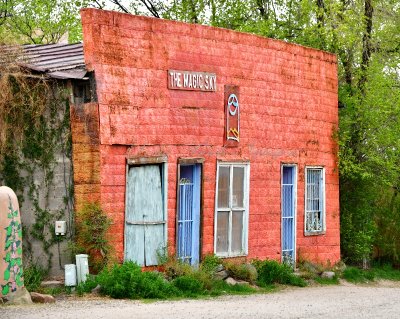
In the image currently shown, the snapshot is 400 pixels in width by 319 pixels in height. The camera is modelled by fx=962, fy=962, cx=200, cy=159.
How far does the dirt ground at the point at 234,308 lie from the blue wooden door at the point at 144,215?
164 centimetres

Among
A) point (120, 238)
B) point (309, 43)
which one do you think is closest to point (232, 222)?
point (120, 238)

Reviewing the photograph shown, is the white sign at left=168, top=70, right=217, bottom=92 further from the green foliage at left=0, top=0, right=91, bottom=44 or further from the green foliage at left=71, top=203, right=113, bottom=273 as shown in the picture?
the green foliage at left=0, top=0, right=91, bottom=44

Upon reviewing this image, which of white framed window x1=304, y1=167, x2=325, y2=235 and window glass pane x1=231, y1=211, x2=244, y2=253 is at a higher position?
white framed window x1=304, y1=167, x2=325, y2=235

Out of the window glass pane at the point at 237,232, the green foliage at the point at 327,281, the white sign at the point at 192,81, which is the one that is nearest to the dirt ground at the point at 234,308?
the window glass pane at the point at 237,232

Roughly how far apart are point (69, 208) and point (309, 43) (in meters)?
10.3

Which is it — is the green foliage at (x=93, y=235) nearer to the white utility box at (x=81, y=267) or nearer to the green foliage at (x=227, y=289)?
the white utility box at (x=81, y=267)

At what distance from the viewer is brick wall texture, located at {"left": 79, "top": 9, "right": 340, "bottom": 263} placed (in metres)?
16.0

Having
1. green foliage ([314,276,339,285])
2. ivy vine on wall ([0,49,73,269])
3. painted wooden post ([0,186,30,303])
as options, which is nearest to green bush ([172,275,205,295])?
ivy vine on wall ([0,49,73,269])

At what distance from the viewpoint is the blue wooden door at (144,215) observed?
16406 millimetres

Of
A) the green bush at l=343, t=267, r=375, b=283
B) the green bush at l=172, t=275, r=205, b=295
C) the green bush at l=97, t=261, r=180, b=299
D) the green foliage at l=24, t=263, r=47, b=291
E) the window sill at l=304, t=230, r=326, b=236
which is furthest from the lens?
the green bush at l=343, t=267, r=375, b=283

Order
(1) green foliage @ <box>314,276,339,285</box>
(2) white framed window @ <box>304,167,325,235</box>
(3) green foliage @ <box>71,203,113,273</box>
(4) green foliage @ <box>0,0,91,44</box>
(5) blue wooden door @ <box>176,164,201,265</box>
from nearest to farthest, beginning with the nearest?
(3) green foliage @ <box>71,203,113,273</box> → (5) blue wooden door @ <box>176,164,201,265</box> → (1) green foliage @ <box>314,276,339,285</box> → (2) white framed window @ <box>304,167,325,235</box> → (4) green foliage @ <box>0,0,91,44</box>

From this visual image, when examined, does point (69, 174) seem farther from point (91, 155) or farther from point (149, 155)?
point (149, 155)

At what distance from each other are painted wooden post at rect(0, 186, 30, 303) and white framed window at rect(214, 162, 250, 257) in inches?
203

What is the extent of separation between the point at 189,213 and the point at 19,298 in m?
4.77
